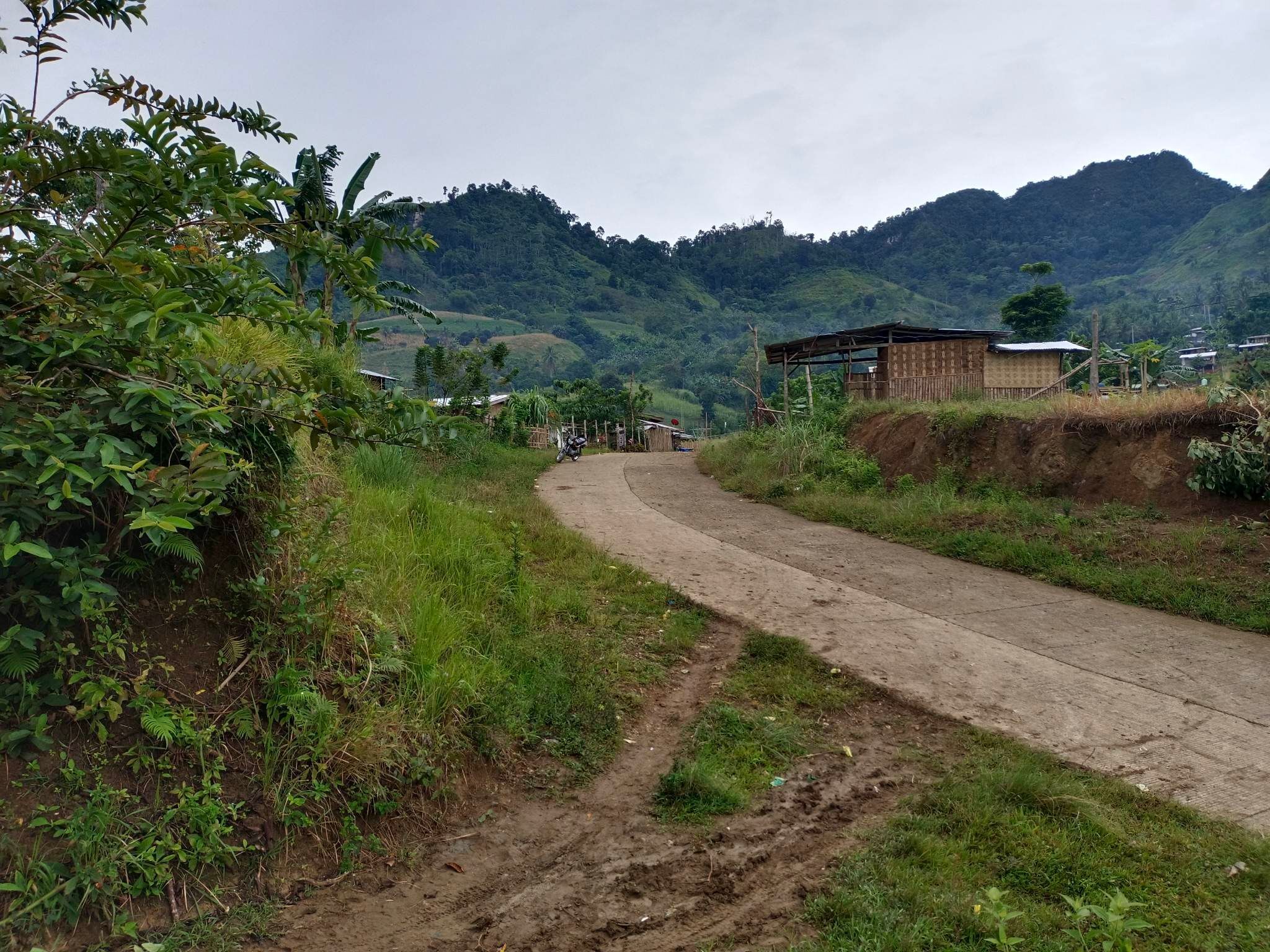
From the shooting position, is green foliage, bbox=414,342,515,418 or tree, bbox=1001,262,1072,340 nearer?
green foliage, bbox=414,342,515,418

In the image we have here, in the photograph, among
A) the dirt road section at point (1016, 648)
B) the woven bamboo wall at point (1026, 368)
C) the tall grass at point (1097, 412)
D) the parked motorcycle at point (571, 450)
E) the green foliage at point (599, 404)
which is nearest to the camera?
the dirt road section at point (1016, 648)

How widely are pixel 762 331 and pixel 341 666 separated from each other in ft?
324

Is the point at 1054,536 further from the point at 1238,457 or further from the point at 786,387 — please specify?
the point at 786,387

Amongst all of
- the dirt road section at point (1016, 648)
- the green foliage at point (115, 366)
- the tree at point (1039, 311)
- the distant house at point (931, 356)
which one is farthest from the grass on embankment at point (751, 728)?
the tree at point (1039, 311)

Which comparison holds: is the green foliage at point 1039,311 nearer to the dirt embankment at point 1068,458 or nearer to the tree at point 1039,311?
the tree at point 1039,311

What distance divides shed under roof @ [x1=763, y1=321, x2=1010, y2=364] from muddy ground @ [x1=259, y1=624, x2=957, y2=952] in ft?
60.5

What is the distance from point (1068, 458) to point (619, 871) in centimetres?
1045

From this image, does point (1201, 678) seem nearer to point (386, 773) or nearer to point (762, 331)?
point (386, 773)

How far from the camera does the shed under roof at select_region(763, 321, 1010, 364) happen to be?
70.0ft

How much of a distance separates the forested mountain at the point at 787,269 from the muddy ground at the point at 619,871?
69511mm

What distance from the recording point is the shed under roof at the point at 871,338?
70.0ft

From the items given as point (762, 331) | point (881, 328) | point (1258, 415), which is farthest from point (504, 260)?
point (1258, 415)

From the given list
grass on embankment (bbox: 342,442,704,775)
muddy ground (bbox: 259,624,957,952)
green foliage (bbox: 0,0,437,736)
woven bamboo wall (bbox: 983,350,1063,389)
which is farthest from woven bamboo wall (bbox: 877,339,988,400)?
green foliage (bbox: 0,0,437,736)

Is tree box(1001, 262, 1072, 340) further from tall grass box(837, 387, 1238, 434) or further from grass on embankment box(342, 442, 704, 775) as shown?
grass on embankment box(342, 442, 704, 775)
